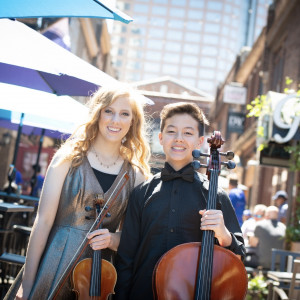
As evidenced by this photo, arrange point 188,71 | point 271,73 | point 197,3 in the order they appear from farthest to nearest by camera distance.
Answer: point 197,3
point 188,71
point 271,73

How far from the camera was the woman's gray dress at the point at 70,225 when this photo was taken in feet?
9.46

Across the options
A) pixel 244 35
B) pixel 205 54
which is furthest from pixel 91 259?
pixel 205 54

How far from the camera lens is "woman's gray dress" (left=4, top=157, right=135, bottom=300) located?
2884mm

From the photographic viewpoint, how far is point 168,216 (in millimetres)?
2760

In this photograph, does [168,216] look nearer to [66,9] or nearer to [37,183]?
[66,9]

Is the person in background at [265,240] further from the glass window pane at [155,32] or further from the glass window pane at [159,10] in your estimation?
the glass window pane at [159,10]

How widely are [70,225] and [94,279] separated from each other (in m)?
0.43

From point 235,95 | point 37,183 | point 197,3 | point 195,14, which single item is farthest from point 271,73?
point 197,3

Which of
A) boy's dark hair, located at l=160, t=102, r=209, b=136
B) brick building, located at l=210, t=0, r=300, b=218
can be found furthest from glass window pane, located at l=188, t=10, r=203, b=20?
boy's dark hair, located at l=160, t=102, r=209, b=136

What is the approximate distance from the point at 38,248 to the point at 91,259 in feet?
1.19

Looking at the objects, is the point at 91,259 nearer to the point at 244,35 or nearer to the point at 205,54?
the point at 244,35

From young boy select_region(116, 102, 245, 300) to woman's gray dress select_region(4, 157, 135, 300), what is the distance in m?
0.23

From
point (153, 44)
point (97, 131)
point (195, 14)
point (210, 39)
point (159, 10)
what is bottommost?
point (97, 131)

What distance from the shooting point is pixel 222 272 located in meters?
2.47
